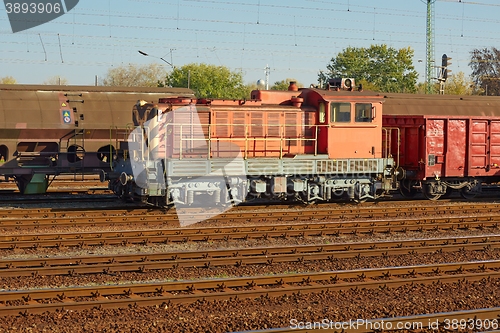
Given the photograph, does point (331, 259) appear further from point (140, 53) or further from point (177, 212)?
point (140, 53)

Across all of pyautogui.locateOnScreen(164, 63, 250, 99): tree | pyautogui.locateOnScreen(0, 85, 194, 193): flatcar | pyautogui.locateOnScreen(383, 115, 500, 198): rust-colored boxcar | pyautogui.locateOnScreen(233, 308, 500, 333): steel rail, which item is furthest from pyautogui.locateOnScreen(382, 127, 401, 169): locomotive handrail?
pyautogui.locateOnScreen(164, 63, 250, 99): tree

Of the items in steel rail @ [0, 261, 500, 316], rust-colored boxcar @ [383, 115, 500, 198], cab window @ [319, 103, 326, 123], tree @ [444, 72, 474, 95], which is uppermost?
tree @ [444, 72, 474, 95]

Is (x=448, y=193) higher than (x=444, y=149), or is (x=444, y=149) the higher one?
(x=444, y=149)

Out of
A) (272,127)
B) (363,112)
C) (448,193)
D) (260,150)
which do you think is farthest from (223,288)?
(448,193)

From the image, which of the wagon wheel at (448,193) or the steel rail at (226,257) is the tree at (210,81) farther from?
the steel rail at (226,257)

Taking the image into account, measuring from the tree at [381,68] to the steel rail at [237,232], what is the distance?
49.4 meters

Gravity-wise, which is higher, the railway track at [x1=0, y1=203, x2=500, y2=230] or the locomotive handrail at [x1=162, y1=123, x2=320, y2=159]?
the locomotive handrail at [x1=162, y1=123, x2=320, y2=159]

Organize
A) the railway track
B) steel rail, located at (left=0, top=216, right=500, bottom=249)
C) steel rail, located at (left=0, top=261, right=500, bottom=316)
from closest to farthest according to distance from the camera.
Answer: steel rail, located at (left=0, top=261, right=500, bottom=316)
steel rail, located at (left=0, top=216, right=500, bottom=249)
the railway track

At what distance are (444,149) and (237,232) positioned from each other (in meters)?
9.96

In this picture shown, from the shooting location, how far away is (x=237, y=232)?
14273mm

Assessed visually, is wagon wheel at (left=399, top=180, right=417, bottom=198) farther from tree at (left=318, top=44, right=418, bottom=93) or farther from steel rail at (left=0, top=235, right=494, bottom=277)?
tree at (left=318, top=44, right=418, bottom=93)

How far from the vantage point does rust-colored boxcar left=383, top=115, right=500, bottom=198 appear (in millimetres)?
20578

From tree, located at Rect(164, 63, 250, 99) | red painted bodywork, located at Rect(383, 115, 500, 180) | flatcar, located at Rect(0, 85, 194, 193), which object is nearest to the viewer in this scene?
red painted bodywork, located at Rect(383, 115, 500, 180)

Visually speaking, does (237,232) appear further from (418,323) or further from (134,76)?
(134,76)
